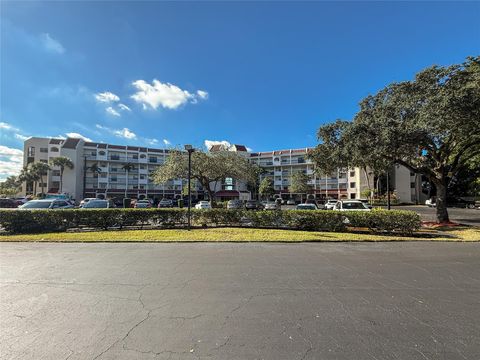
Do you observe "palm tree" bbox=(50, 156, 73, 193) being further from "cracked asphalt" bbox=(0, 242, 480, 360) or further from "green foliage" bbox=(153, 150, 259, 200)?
"cracked asphalt" bbox=(0, 242, 480, 360)

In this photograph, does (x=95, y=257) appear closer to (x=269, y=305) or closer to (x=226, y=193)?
(x=269, y=305)

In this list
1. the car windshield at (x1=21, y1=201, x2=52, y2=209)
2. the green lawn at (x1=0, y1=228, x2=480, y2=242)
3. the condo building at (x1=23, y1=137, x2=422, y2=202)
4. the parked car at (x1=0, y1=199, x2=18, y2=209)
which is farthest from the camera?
the condo building at (x1=23, y1=137, x2=422, y2=202)

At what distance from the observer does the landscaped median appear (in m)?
13.1

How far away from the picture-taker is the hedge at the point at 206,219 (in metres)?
14.6

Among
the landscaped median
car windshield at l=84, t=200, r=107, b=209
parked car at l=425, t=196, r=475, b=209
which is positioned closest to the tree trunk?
the landscaped median

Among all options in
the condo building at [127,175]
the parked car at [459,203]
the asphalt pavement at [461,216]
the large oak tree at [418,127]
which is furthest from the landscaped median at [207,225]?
the condo building at [127,175]

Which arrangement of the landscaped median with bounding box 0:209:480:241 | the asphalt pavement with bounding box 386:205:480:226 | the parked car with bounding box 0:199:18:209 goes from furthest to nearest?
1. the parked car with bounding box 0:199:18:209
2. the asphalt pavement with bounding box 386:205:480:226
3. the landscaped median with bounding box 0:209:480:241

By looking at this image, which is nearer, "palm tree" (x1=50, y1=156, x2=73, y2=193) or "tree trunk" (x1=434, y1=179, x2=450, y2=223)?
"tree trunk" (x1=434, y1=179, x2=450, y2=223)

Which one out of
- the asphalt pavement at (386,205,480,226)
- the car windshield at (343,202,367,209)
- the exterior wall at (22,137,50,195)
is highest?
the exterior wall at (22,137,50,195)

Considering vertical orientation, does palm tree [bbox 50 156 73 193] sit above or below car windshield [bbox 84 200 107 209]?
above

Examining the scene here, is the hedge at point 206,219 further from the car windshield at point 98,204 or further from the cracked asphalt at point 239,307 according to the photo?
the cracked asphalt at point 239,307

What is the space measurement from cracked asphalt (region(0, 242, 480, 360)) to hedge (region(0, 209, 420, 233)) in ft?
18.7

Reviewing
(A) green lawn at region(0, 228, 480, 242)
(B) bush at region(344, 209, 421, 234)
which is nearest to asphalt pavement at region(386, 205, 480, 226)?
(B) bush at region(344, 209, 421, 234)

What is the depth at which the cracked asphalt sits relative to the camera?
136 inches
